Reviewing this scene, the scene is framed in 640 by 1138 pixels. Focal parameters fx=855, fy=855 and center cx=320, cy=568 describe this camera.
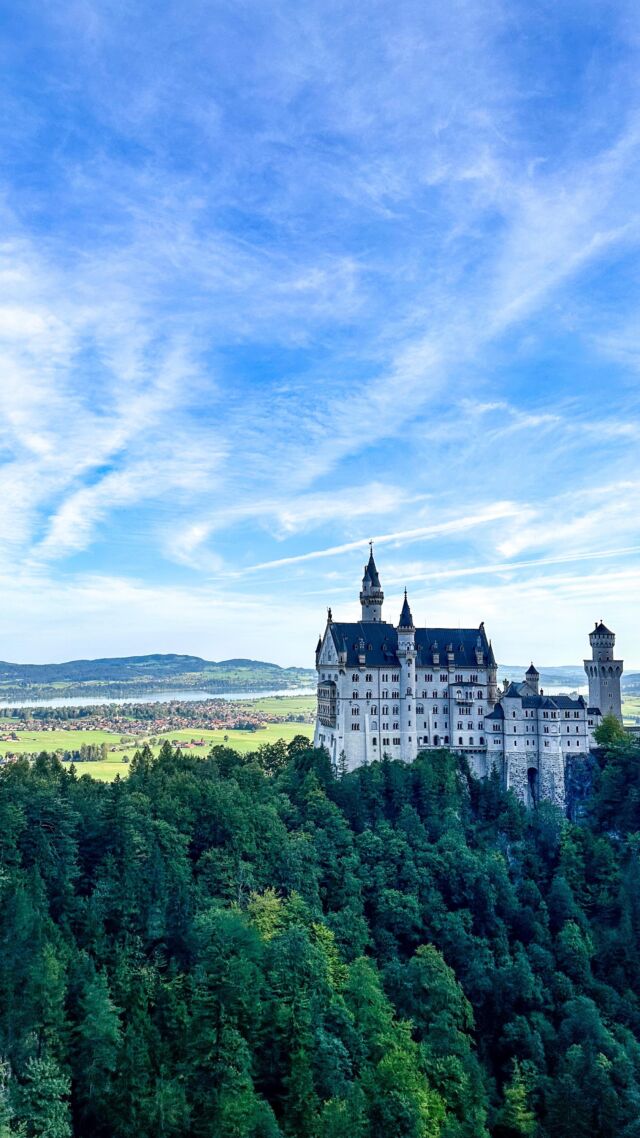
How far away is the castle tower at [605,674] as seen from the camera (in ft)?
332

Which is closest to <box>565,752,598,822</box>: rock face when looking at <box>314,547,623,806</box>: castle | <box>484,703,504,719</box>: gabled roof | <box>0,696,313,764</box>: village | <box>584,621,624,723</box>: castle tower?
<box>314,547,623,806</box>: castle

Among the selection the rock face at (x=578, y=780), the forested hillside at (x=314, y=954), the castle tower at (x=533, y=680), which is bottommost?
the forested hillside at (x=314, y=954)

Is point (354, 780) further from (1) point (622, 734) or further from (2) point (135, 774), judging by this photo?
(1) point (622, 734)

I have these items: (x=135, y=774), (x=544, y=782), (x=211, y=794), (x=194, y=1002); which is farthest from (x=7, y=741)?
(x=194, y=1002)

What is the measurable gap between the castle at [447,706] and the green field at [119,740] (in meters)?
25.8

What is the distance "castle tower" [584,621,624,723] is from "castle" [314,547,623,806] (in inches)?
4.7

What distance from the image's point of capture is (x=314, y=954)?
58562 millimetres

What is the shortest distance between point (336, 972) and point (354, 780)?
26.2 meters

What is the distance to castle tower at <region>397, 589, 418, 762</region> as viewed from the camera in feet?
320

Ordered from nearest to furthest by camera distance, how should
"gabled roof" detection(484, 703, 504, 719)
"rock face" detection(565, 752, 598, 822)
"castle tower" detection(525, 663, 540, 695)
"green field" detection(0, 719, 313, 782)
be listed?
"rock face" detection(565, 752, 598, 822) < "gabled roof" detection(484, 703, 504, 719) < "castle tower" detection(525, 663, 540, 695) < "green field" detection(0, 719, 313, 782)

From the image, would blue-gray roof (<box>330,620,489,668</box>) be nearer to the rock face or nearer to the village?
the rock face

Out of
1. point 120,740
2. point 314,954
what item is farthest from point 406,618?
point 120,740

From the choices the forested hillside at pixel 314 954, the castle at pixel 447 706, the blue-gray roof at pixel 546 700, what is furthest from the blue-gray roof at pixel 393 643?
the forested hillside at pixel 314 954

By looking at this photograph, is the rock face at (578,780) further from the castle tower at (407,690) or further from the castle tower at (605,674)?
the castle tower at (407,690)
